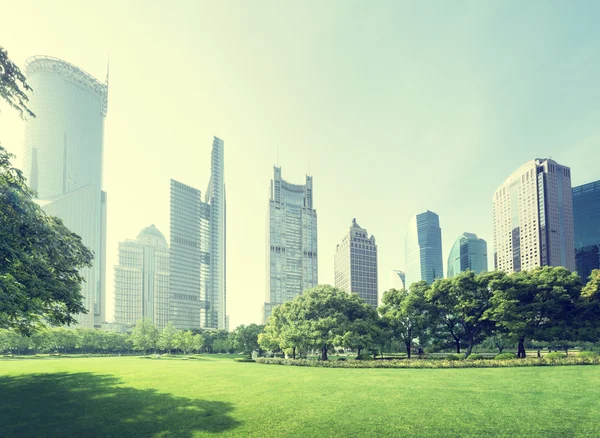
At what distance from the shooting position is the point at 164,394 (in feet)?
86.6

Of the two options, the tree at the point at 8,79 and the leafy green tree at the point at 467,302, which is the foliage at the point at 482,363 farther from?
the tree at the point at 8,79

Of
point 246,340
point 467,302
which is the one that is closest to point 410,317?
point 467,302

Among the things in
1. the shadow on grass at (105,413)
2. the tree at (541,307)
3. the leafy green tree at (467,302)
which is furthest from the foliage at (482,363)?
the shadow on grass at (105,413)

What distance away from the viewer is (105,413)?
22.3m

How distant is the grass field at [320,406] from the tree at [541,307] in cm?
1979

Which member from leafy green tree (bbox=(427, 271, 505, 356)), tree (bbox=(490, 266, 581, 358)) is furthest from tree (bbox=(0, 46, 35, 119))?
tree (bbox=(490, 266, 581, 358))

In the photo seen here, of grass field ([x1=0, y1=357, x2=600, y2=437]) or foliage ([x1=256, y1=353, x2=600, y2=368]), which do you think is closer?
grass field ([x1=0, y1=357, x2=600, y2=437])

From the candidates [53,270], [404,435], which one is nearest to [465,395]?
[404,435]

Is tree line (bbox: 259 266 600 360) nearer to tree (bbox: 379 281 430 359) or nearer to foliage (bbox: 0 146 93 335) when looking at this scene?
tree (bbox: 379 281 430 359)

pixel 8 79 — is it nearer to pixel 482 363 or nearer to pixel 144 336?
pixel 482 363

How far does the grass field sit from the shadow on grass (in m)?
0.06

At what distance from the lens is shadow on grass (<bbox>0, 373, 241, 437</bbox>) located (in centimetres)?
1936

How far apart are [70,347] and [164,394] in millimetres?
108847

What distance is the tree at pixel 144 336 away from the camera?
109438 millimetres
